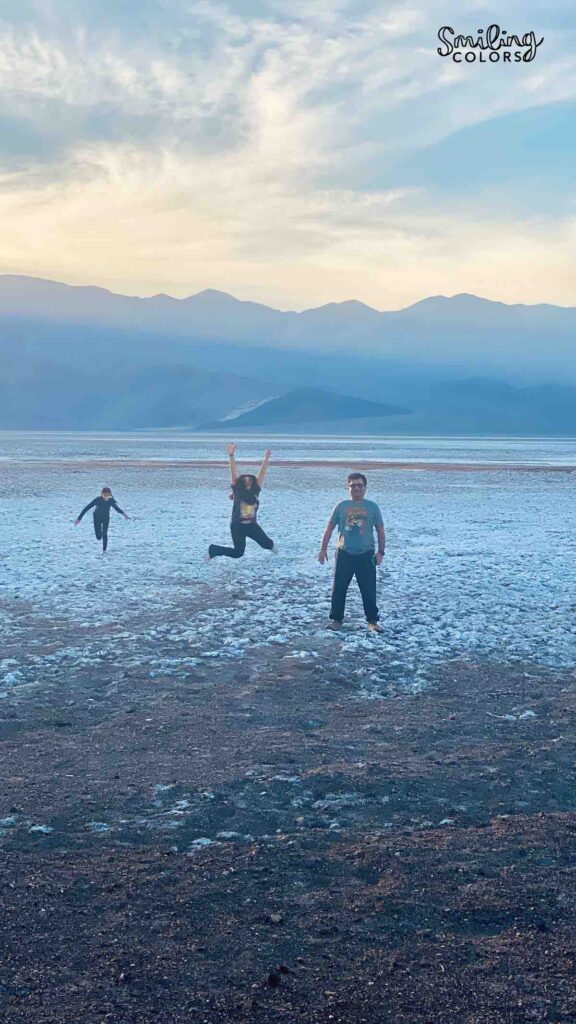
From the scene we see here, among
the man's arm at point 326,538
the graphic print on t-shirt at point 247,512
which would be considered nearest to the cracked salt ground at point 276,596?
the man's arm at point 326,538

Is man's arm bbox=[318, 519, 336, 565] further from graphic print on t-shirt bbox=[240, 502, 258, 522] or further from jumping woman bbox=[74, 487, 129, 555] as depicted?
jumping woman bbox=[74, 487, 129, 555]

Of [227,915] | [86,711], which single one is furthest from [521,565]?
[227,915]

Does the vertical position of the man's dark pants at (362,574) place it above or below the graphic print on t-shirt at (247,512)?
below

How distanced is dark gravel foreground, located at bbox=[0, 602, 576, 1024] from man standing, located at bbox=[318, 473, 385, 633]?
2396 mm

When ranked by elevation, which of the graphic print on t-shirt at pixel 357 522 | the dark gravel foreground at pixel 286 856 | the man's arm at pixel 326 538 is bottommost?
the dark gravel foreground at pixel 286 856

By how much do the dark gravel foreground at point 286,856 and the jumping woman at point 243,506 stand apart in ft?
18.6

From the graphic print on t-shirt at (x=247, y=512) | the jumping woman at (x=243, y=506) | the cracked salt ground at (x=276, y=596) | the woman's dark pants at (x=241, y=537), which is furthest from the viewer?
the woman's dark pants at (x=241, y=537)

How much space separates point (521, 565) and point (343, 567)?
5897 mm

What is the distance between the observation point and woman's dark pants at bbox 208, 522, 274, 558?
13992 millimetres

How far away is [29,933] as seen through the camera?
4066 mm

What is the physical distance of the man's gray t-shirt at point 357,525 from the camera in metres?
10.1

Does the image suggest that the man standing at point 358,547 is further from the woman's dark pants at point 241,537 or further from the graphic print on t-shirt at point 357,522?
the woman's dark pants at point 241,537

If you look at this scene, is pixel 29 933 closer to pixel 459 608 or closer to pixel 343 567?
pixel 343 567

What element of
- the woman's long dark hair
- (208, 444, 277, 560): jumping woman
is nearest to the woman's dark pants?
(208, 444, 277, 560): jumping woman
